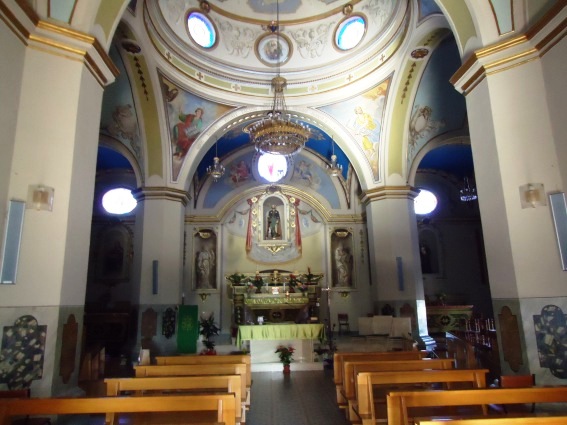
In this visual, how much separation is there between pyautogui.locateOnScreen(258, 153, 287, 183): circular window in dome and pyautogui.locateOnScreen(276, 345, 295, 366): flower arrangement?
7356 millimetres

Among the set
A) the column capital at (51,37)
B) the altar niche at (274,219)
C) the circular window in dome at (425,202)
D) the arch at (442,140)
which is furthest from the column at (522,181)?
the circular window in dome at (425,202)

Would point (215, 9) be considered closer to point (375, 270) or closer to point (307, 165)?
point (307, 165)

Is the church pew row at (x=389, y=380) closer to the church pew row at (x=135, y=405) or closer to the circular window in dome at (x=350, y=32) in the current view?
the church pew row at (x=135, y=405)

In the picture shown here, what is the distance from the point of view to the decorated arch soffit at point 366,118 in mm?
10555

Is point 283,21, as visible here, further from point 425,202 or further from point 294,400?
point 425,202

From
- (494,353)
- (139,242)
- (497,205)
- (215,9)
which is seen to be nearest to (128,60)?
(215,9)

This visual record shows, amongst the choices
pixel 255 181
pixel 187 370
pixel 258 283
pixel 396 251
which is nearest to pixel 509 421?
pixel 187 370

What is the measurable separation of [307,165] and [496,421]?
42.0ft

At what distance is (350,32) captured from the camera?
1045cm

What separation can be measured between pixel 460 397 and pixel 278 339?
21.3 feet

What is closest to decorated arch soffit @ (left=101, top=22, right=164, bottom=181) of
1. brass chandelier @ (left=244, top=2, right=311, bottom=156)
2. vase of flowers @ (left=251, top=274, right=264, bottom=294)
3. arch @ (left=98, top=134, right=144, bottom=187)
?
arch @ (left=98, top=134, right=144, bottom=187)

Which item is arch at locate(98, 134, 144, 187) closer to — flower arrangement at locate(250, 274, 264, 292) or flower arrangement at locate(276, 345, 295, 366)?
flower arrangement at locate(250, 274, 264, 292)

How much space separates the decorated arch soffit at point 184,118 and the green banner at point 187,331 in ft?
11.2

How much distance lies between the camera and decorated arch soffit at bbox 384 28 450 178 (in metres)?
8.83
